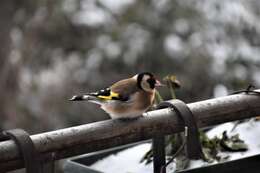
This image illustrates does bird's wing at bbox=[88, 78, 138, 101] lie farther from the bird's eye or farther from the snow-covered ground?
the snow-covered ground

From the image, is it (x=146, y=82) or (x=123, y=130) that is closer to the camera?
(x=123, y=130)

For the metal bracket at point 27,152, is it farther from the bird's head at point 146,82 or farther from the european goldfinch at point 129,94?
the bird's head at point 146,82

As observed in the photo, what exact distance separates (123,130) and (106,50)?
385 centimetres

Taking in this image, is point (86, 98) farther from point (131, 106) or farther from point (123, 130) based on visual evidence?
point (123, 130)

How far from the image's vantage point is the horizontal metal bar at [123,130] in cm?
141

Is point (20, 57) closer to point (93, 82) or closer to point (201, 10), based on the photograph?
point (93, 82)

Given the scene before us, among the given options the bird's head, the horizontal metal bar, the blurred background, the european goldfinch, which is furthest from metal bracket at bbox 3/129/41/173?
the blurred background

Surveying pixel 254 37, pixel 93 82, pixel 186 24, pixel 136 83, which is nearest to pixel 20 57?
pixel 93 82

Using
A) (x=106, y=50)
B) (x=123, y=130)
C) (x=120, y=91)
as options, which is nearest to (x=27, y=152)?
(x=123, y=130)

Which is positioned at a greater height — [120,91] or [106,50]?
[120,91]

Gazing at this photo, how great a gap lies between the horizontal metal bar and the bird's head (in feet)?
1.12

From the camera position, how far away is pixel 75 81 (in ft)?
17.6

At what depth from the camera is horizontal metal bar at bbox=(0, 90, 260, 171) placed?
141 centimetres

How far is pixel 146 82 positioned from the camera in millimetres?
2100
